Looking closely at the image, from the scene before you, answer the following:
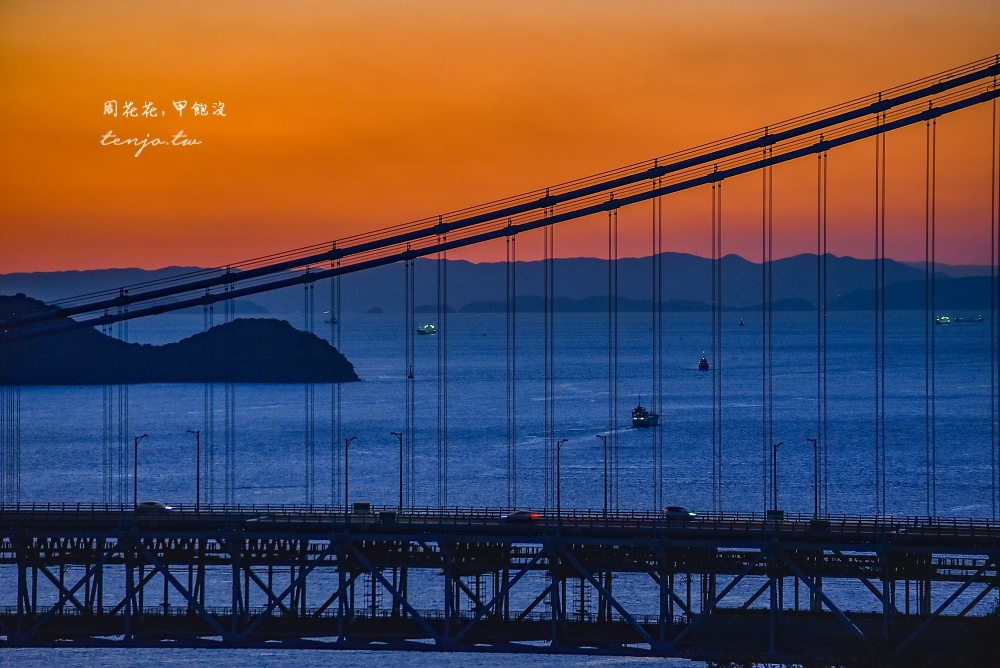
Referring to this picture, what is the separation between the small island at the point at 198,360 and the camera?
17488 cm

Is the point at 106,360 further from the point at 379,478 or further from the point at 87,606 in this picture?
the point at 87,606

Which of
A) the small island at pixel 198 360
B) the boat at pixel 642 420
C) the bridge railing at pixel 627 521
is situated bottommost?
the boat at pixel 642 420

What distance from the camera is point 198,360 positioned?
600 ft

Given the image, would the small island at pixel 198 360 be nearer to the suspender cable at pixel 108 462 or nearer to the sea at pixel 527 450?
the sea at pixel 527 450

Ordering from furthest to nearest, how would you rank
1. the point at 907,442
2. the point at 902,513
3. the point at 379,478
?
the point at 907,442 < the point at 379,478 < the point at 902,513

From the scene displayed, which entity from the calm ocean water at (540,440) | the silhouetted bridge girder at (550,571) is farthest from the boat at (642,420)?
the silhouetted bridge girder at (550,571)

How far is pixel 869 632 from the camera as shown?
35.0 meters

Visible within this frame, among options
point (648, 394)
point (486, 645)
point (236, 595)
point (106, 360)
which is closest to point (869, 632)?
point (486, 645)

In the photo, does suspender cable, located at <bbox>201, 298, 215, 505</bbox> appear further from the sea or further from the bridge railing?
the bridge railing

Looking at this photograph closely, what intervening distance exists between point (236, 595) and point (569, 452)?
63953 mm

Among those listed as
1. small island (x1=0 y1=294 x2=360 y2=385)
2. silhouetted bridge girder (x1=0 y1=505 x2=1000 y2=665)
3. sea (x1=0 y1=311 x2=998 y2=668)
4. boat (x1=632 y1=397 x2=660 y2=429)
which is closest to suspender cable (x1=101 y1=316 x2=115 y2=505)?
sea (x1=0 y1=311 x2=998 y2=668)

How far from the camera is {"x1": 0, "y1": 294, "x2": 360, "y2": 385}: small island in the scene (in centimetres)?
17488

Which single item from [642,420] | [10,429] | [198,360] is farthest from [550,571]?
[198,360]

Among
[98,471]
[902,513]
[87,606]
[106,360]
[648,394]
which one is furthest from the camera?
[106,360]
